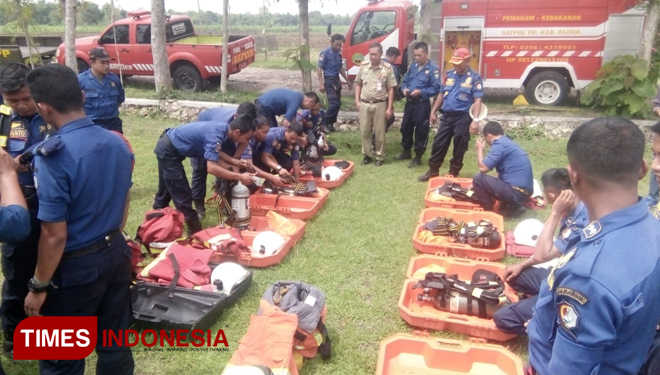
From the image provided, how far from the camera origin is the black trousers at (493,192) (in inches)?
214

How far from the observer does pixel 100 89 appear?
574 centimetres

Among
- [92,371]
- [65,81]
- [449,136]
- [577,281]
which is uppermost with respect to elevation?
[65,81]

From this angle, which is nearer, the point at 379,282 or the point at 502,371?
the point at 502,371

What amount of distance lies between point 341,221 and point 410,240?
0.88 meters

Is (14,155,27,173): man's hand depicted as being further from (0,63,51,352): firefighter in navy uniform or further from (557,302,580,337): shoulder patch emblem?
(557,302,580,337): shoulder patch emblem

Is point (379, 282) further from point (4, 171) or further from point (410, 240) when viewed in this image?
point (4, 171)

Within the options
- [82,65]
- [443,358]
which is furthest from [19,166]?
[82,65]

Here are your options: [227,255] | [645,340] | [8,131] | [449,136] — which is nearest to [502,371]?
[645,340]

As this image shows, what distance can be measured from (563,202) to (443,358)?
1.35 m

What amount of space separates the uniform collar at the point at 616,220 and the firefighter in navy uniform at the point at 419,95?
6.01 m

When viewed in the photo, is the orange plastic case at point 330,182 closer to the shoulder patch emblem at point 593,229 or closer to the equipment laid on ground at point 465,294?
the equipment laid on ground at point 465,294

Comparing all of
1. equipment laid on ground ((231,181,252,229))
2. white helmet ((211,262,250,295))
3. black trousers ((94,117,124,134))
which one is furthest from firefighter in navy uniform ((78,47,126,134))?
white helmet ((211,262,250,295))

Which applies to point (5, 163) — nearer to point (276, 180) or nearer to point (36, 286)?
point (36, 286)

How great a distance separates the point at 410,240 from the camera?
5.07m
